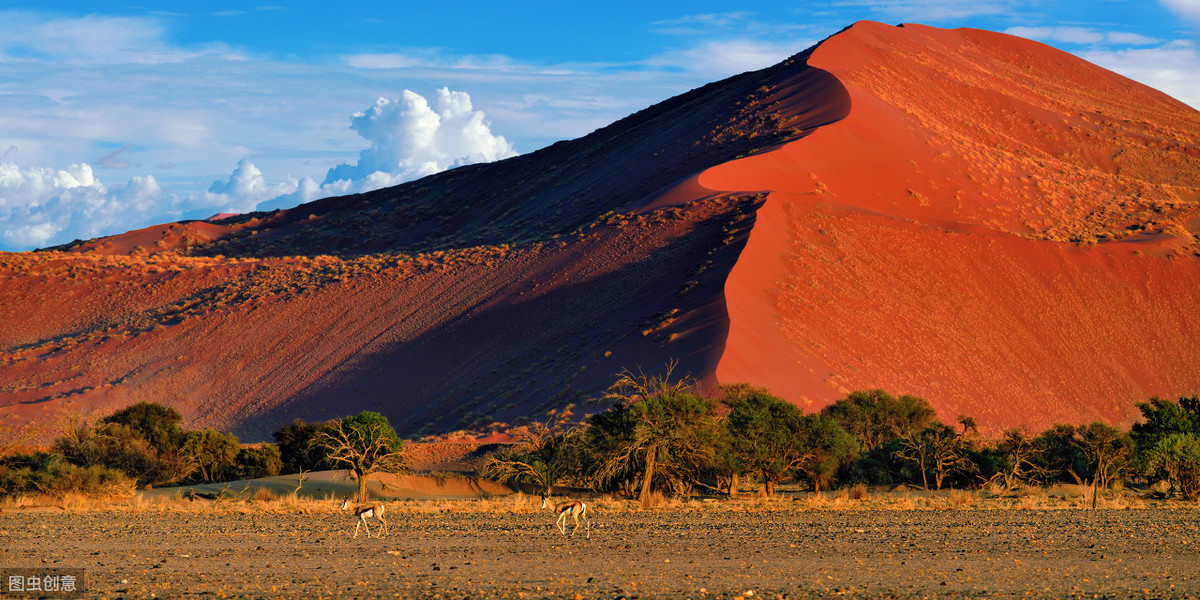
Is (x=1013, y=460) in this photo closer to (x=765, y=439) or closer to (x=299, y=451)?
(x=765, y=439)

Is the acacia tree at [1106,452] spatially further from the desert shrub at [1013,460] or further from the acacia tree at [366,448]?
the acacia tree at [366,448]

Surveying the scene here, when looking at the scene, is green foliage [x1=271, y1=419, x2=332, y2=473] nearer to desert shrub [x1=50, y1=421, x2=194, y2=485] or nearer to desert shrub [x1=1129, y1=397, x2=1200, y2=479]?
desert shrub [x1=50, y1=421, x2=194, y2=485]

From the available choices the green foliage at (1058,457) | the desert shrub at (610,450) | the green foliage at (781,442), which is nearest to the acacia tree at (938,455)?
the green foliage at (781,442)

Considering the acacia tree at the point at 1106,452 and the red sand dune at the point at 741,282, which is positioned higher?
the red sand dune at the point at 741,282

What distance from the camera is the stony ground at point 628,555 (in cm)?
1302

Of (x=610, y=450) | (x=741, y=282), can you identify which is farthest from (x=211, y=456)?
(x=741, y=282)

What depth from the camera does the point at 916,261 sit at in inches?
2077

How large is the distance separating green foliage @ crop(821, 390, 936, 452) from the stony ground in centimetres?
1362

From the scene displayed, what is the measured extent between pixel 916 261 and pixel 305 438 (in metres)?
29.6

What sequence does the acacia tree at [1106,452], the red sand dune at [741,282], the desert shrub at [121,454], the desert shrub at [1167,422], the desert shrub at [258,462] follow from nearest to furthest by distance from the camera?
1. the acacia tree at [1106,452]
2. the desert shrub at [121,454]
3. the desert shrub at [1167,422]
4. the desert shrub at [258,462]
5. the red sand dune at [741,282]

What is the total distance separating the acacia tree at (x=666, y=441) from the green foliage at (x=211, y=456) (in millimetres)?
13617

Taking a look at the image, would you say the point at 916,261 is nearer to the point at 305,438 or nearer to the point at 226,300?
the point at 305,438

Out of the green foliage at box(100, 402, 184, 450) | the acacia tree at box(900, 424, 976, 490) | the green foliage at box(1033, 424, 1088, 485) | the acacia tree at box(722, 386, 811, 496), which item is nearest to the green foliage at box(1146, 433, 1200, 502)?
the green foliage at box(1033, 424, 1088, 485)

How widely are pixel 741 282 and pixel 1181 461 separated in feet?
72.7
